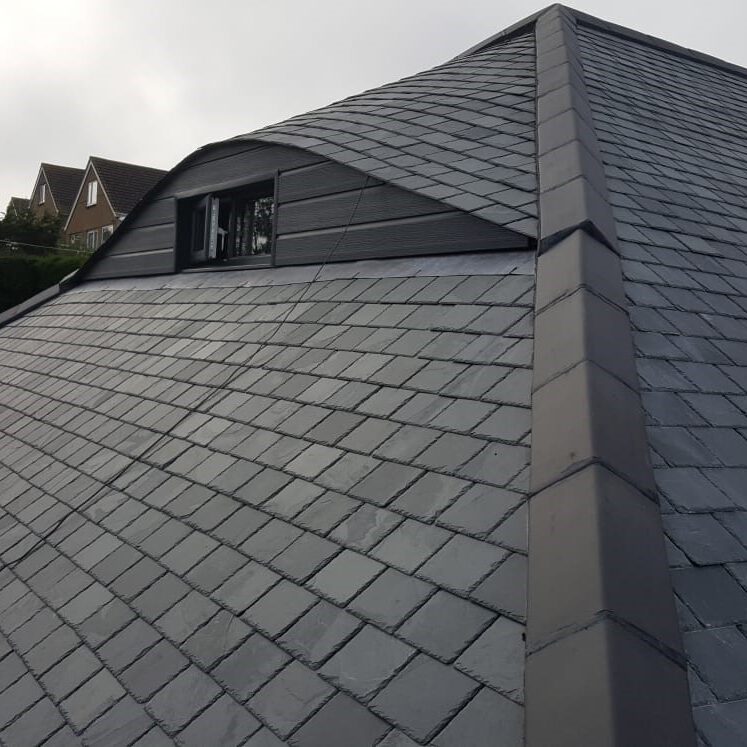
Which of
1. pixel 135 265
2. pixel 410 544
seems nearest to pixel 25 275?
pixel 135 265

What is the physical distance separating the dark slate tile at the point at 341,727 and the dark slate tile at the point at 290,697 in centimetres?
4

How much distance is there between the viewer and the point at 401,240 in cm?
561

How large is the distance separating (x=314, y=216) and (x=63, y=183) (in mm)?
40820

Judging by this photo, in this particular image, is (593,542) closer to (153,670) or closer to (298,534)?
(298,534)

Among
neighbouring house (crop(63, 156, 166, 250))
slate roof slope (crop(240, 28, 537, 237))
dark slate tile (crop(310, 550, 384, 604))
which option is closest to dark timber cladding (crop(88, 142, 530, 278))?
slate roof slope (crop(240, 28, 537, 237))

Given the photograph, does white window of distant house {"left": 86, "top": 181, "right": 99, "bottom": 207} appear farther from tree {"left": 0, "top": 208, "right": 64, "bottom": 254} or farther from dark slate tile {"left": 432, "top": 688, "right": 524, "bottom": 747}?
dark slate tile {"left": 432, "top": 688, "right": 524, "bottom": 747}

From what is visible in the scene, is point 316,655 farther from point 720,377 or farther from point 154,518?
point 720,377

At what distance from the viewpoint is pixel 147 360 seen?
6.11 meters

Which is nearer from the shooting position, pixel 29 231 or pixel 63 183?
pixel 29 231

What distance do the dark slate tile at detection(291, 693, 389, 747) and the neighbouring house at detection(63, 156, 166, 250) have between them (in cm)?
3490

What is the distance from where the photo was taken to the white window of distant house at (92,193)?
3615cm

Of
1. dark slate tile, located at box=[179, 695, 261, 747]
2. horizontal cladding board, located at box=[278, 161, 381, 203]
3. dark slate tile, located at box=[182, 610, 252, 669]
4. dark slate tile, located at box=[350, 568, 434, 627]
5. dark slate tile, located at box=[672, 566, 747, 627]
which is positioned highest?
horizontal cladding board, located at box=[278, 161, 381, 203]

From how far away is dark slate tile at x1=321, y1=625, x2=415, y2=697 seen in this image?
2162 millimetres

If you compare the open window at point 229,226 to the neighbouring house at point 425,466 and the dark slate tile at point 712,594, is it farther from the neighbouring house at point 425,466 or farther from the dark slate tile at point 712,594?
the dark slate tile at point 712,594
